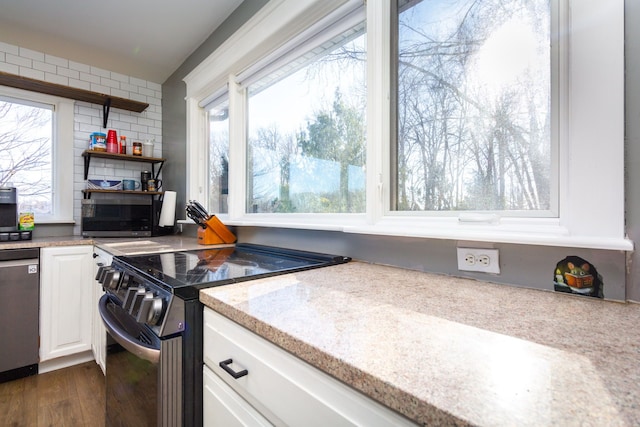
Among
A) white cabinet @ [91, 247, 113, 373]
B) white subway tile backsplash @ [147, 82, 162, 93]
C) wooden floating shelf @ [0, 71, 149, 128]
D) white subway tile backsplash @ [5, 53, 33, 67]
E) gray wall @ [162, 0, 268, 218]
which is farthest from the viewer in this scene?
white subway tile backsplash @ [147, 82, 162, 93]

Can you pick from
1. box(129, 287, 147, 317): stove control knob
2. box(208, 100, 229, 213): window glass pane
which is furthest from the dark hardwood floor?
box(208, 100, 229, 213): window glass pane

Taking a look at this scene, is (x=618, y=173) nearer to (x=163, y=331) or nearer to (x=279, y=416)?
(x=279, y=416)

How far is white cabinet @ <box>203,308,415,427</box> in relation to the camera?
495 mm

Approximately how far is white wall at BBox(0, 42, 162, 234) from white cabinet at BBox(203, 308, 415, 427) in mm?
2811

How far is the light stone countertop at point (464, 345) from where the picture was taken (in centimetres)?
37

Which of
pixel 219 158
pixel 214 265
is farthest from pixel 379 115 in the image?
pixel 219 158

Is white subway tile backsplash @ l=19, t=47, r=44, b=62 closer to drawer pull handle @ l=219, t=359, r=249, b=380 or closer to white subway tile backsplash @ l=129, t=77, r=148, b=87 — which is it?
white subway tile backsplash @ l=129, t=77, r=148, b=87

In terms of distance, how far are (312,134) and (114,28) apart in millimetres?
1871

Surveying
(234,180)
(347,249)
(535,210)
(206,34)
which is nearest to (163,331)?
(347,249)

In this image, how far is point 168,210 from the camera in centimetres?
277

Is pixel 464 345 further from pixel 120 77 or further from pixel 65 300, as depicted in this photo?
pixel 120 77

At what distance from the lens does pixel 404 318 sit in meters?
0.66

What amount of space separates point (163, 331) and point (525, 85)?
1.29m

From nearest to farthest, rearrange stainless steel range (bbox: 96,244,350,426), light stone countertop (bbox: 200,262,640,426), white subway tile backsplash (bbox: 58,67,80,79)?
1. light stone countertop (bbox: 200,262,640,426)
2. stainless steel range (bbox: 96,244,350,426)
3. white subway tile backsplash (bbox: 58,67,80,79)
